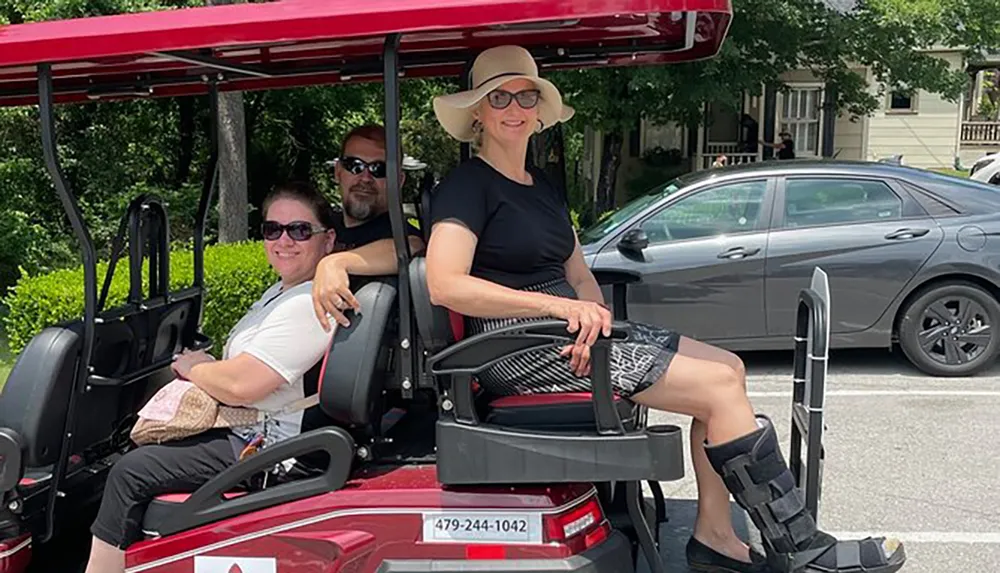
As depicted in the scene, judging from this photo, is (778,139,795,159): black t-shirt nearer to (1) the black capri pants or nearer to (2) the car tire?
(2) the car tire

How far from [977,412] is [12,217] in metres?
10.1

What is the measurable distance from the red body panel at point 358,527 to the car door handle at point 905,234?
15.6 feet

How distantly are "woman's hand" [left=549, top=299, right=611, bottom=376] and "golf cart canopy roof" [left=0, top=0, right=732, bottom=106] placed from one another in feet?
2.39

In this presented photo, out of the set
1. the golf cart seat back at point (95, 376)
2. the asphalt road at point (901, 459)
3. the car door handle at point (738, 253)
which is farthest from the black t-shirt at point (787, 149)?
the golf cart seat back at point (95, 376)

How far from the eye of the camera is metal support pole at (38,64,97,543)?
2605mm

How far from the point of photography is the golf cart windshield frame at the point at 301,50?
232 cm

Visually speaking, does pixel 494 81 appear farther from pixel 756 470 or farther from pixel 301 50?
pixel 756 470

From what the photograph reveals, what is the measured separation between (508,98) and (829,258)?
4.35m

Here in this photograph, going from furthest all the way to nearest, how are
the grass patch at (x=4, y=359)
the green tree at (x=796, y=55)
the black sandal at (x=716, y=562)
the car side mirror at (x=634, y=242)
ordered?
the green tree at (x=796, y=55)
the grass patch at (x=4, y=359)
the car side mirror at (x=634, y=242)
the black sandal at (x=716, y=562)

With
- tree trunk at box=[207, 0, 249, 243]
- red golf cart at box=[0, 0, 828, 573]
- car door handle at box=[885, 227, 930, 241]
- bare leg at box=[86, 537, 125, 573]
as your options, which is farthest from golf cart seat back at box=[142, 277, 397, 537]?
tree trunk at box=[207, 0, 249, 243]

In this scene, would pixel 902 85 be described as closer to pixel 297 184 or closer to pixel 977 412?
pixel 977 412

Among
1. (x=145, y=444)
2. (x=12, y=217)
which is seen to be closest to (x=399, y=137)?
(x=145, y=444)

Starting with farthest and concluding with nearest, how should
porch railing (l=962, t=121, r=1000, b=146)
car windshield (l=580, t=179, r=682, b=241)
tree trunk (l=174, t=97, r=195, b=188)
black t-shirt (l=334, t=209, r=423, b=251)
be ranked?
porch railing (l=962, t=121, r=1000, b=146) < tree trunk (l=174, t=97, r=195, b=188) < car windshield (l=580, t=179, r=682, b=241) < black t-shirt (l=334, t=209, r=423, b=251)

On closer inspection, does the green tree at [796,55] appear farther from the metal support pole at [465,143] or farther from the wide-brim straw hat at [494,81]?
the wide-brim straw hat at [494,81]
